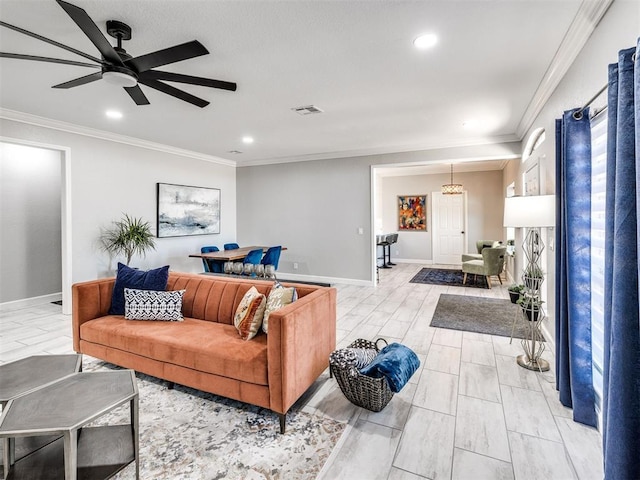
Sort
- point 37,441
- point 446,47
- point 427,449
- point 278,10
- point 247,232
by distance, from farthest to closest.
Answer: point 247,232 → point 446,47 → point 278,10 → point 427,449 → point 37,441

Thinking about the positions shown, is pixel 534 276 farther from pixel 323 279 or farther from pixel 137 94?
pixel 323 279

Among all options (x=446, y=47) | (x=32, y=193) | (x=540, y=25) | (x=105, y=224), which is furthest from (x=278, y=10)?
(x=32, y=193)

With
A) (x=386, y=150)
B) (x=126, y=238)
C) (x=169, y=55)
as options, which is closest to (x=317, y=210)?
(x=386, y=150)

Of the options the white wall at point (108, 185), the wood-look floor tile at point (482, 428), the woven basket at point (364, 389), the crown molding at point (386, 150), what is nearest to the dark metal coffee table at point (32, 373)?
the woven basket at point (364, 389)

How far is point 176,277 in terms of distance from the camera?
3250mm

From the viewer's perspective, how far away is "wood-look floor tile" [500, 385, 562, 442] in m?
2.03

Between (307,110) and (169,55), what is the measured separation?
7.00ft

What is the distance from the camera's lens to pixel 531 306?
294cm

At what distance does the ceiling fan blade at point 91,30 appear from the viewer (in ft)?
5.38

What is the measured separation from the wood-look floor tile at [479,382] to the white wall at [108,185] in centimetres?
512

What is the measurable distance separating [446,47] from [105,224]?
512 centimetres

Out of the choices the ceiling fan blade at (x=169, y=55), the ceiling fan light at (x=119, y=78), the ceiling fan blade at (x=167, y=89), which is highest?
the ceiling fan blade at (x=167, y=89)

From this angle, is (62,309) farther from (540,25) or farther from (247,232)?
(540,25)

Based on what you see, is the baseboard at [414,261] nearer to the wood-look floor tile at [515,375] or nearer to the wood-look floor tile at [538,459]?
the wood-look floor tile at [515,375]
